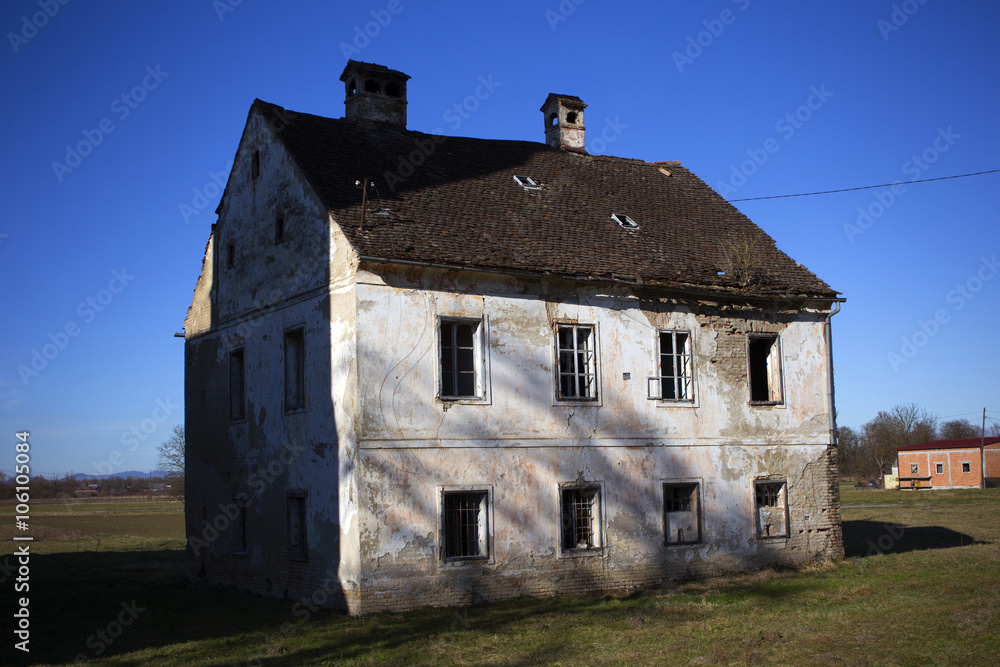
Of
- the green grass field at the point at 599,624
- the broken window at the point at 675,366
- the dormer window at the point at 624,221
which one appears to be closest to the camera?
the green grass field at the point at 599,624

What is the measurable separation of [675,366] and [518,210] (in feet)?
14.9

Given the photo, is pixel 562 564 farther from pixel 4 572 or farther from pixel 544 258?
pixel 4 572

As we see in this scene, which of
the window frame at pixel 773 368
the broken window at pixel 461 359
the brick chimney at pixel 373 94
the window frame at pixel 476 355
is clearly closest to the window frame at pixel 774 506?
the window frame at pixel 773 368

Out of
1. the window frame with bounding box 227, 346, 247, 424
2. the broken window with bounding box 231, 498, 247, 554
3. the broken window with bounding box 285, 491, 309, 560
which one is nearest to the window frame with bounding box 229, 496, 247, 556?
the broken window with bounding box 231, 498, 247, 554

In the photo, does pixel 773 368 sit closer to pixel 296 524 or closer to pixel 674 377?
pixel 674 377

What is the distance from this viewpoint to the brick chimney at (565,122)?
22828mm

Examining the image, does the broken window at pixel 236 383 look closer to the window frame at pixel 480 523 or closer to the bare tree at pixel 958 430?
the window frame at pixel 480 523

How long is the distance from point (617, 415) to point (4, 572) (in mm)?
14957

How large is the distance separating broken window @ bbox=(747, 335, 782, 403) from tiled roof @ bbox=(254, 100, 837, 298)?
1.18 m

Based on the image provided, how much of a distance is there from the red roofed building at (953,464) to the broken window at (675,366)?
1975 inches

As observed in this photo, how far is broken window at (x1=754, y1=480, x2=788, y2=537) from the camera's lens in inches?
701

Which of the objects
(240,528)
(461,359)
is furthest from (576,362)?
(240,528)

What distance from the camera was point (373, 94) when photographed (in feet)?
65.8

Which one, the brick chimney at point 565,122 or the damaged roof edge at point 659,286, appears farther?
the brick chimney at point 565,122
